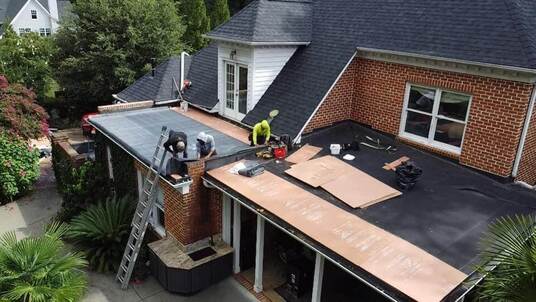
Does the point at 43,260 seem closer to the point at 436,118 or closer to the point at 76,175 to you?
the point at 76,175

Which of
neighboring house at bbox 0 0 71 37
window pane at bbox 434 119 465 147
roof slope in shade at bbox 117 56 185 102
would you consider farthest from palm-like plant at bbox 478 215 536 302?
neighboring house at bbox 0 0 71 37

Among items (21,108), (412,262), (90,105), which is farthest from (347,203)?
(90,105)

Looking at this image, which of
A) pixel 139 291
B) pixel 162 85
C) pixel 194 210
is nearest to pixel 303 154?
pixel 194 210

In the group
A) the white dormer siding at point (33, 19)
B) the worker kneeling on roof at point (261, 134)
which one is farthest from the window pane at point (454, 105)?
the white dormer siding at point (33, 19)

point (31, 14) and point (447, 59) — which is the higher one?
point (31, 14)

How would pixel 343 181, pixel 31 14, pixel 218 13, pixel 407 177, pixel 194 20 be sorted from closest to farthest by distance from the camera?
1. pixel 407 177
2. pixel 343 181
3. pixel 194 20
4. pixel 218 13
5. pixel 31 14

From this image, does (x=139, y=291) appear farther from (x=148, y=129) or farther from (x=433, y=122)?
(x=433, y=122)
